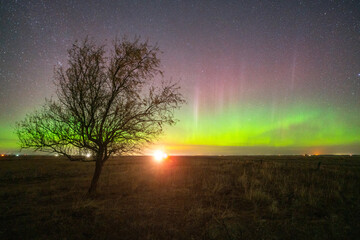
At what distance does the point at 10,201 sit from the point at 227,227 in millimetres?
11891

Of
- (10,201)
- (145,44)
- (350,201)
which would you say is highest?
(145,44)

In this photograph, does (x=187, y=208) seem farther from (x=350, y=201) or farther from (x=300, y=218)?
(x=350, y=201)

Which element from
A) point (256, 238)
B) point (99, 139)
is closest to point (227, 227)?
point (256, 238)

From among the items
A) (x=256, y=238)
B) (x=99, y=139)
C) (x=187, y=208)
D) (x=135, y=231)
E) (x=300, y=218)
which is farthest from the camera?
(x=99, y=139)

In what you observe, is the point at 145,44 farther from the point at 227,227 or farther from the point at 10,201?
the point at 10,201

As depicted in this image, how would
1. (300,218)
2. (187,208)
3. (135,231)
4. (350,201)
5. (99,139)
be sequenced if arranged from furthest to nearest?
(99,139), (350,201), (187,208), (300,218), (135,231)

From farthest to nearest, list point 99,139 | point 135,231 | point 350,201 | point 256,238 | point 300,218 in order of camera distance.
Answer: point 99,139, point 350,201, point 300,218, point 135,231, point 256,238

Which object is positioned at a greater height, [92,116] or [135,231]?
[92,116]

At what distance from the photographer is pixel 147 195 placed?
36.0 feet

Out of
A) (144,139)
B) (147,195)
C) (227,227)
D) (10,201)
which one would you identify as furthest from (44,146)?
(227,227)

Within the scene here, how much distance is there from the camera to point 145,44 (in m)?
10.4

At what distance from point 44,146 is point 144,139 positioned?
16.3ft

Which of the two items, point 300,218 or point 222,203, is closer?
point 300,218

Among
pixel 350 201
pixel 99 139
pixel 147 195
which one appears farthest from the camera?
pixel 147 195
